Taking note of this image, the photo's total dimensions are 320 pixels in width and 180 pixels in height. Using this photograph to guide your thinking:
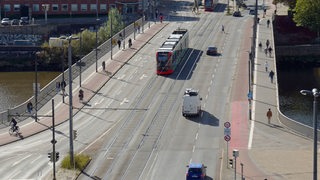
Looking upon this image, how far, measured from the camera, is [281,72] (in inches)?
5453

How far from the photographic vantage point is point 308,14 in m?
147

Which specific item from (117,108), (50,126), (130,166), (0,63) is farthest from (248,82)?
(0,63)

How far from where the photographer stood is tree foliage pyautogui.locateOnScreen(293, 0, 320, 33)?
5738 inches

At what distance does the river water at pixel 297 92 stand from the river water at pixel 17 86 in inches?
1370

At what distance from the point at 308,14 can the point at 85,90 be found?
6073 centimetres

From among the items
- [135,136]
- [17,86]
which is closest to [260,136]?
[135,136]

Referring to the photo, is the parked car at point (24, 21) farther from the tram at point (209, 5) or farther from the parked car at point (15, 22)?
the tram at point (209, 5)

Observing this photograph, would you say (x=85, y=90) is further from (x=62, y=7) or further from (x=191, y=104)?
(x=62, y=7)

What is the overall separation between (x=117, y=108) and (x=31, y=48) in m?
60.1

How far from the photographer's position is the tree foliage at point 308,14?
146 meters

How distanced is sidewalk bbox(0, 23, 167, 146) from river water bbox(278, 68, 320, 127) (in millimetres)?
22154

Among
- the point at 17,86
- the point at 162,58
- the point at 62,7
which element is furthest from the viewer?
the point at 62,7

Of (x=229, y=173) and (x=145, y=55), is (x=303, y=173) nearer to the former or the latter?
(x=229, y=173)

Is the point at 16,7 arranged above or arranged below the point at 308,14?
below
